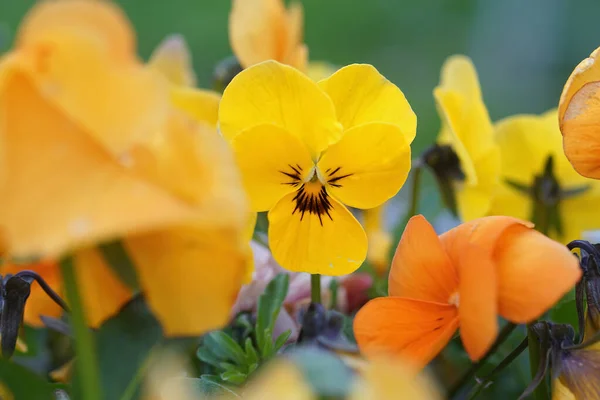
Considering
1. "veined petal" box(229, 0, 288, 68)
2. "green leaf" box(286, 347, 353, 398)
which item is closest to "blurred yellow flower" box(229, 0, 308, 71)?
"veined petal" box(229, 0, 288, 68)

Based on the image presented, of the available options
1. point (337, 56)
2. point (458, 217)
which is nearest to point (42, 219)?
point (458, 217)

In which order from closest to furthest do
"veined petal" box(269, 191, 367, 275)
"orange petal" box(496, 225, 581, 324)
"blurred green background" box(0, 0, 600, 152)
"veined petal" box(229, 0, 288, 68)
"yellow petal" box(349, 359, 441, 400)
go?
"yellow petal" box(349, 359, 441, 400)
"orange petal" box(496, 225, 581, 324)
"veined petal" box(269, 191, 367, 275)
"veined petal" box(229, 0, 288, 68)
"blurred green background" box(0, 0, 600, 152)

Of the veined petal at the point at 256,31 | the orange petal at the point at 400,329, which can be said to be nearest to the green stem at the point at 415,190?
the veined petal at the point at 256,31

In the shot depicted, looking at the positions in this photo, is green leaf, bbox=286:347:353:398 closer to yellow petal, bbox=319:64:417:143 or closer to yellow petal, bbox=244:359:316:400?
yellow petal, bbox=244:359:316:400

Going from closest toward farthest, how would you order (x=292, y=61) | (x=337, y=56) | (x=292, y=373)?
(x=292, y=373) < (x=292, y=61) < (x=337, y=56)

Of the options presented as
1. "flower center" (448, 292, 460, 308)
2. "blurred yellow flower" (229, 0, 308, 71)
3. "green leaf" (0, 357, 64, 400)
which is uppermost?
"blurred yellow flower" (229, 0, 308, 71)

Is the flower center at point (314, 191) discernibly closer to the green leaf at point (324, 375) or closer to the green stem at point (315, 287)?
the green stem at point (315, 287)

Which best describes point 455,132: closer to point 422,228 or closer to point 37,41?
point 422,228
